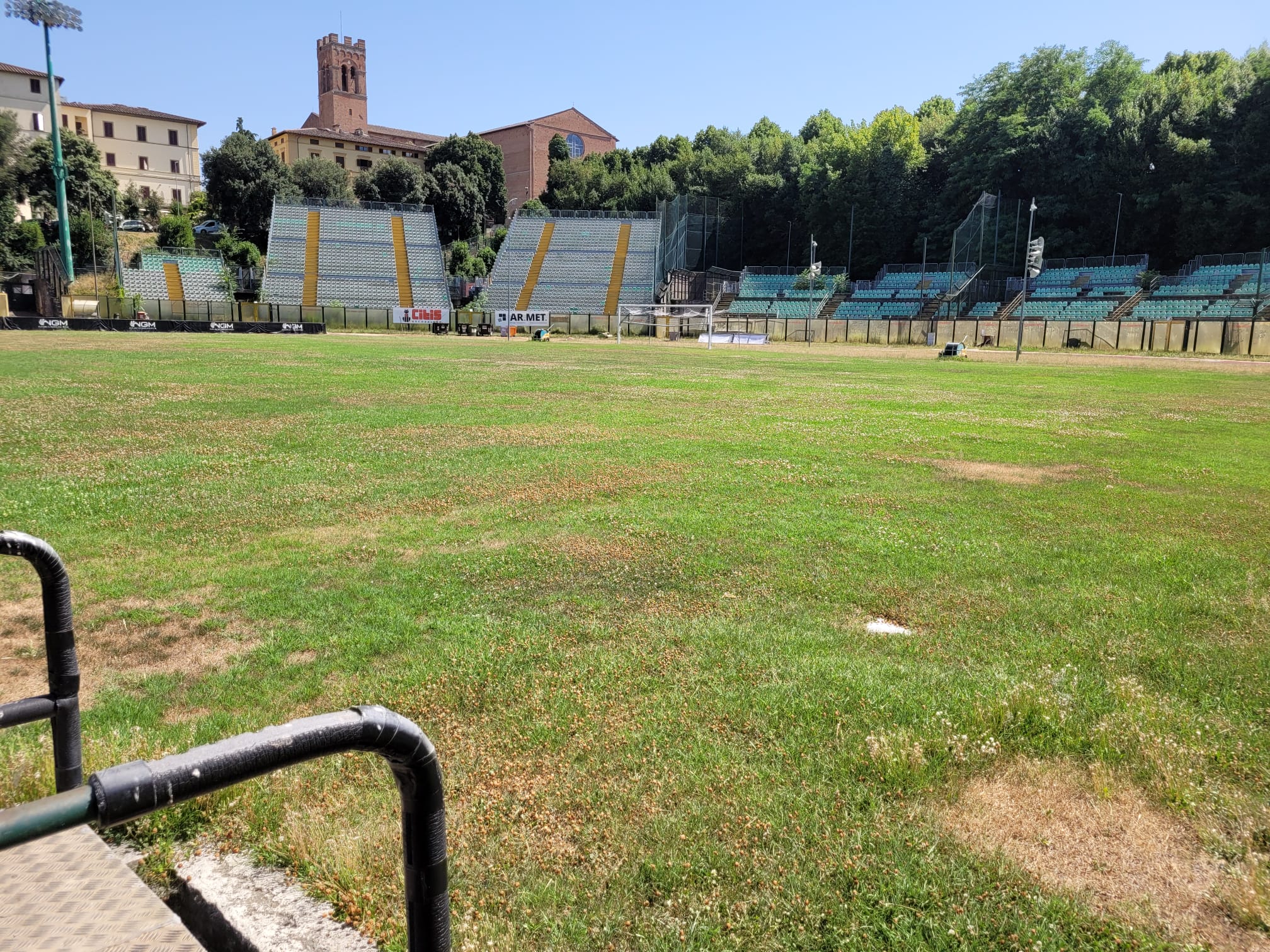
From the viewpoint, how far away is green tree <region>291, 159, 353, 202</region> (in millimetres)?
103062

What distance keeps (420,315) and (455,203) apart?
36808 millimetres

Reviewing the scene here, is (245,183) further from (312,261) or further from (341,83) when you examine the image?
(341,83)

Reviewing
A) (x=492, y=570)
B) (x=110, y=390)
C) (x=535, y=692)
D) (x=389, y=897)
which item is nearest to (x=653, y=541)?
(x=492, y=570)

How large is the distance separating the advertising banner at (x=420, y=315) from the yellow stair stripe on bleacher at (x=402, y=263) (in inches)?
255

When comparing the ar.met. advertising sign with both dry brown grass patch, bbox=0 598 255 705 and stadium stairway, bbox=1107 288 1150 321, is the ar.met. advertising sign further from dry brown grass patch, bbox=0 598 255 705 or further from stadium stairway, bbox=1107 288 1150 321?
dry brown grass patch, bbox=0 598 255 705

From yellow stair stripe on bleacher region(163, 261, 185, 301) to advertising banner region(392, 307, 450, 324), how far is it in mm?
18540

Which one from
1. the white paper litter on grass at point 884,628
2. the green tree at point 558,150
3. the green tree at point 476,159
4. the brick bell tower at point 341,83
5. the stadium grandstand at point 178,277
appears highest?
the brick bell tower at point 341,83

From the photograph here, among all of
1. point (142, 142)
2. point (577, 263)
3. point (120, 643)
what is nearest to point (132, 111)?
point (142, 142)

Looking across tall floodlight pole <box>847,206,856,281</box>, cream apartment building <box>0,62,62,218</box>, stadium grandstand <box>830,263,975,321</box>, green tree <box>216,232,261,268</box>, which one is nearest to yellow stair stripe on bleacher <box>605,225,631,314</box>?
stadium grandstand <box>830,263,975,321</box>

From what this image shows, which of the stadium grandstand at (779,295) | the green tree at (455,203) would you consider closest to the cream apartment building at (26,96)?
the green tree at (455,203)

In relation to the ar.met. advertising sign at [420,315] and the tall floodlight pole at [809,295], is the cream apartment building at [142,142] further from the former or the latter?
the tall floodlight pole at [809,295]

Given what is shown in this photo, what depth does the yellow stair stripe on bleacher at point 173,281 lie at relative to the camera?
74.5 metres

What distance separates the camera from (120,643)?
18.9 feet

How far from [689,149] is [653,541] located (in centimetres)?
12479
